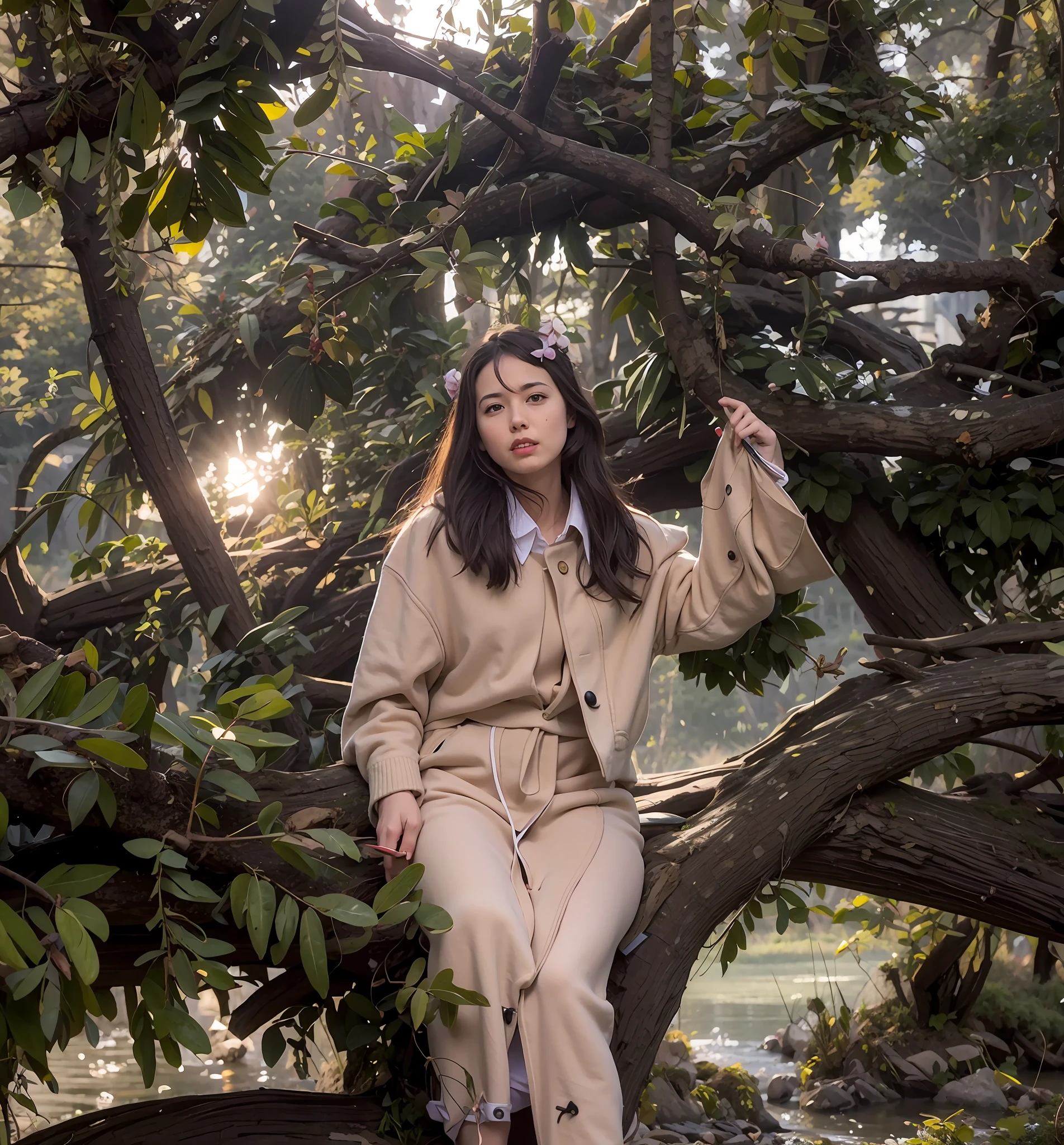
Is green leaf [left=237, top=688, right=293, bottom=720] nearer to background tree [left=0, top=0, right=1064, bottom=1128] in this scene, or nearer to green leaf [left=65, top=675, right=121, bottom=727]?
background tree [left=0, top=0, right=1064, bottom=1128]

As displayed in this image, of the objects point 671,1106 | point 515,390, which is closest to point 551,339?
point 515,390

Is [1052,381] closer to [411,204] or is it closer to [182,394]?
[411,204]

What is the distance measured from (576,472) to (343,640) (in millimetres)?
1771

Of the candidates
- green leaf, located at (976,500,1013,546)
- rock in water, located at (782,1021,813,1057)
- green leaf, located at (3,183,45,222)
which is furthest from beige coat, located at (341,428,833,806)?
rock in water, located at (782,1021,813,1057)

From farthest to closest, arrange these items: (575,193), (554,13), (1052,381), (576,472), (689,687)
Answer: (689,687)
(575,193)
(1052,381)
(554,13)
(576,472)

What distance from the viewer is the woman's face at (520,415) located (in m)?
2.09

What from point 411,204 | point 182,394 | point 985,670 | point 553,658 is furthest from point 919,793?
point 182,394

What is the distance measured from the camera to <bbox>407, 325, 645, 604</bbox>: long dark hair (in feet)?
6.86

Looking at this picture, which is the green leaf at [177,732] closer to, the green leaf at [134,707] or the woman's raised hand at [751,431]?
the green leaf at [134,707]

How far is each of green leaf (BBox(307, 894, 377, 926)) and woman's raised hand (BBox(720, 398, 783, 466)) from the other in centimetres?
109

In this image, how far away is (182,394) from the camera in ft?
11.9

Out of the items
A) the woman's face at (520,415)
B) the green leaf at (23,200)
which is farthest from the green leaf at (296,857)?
the green leaf at (23,200)

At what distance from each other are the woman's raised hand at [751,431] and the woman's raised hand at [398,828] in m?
0.89

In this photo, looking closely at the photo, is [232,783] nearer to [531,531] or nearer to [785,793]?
[531,531]
